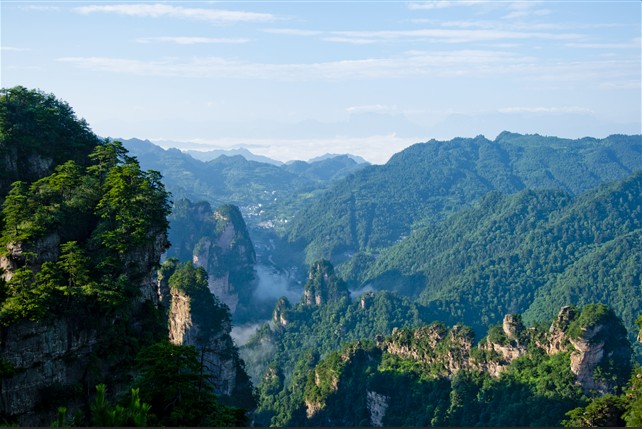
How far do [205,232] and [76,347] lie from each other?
3769 inches

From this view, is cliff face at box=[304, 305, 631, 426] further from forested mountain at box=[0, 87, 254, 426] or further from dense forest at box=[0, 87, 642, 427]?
forested mountain at box=[0, 87, 254, 426]

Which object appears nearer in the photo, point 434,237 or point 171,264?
point 171,264

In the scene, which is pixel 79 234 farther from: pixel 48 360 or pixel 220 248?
pixel 220 248

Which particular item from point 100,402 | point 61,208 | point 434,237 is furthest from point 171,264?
point 434,237

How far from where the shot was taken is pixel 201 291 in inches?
2167

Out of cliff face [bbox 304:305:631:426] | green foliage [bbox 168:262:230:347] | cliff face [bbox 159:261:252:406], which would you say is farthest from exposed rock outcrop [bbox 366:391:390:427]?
green foliage [bbox 168:262:230:347]

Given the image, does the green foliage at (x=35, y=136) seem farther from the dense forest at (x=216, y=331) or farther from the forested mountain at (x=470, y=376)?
the forested mountain at (x=470, y=376)

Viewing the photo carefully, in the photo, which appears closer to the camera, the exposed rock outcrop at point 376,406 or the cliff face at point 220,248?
the exposed rock outcrop at point 376,406

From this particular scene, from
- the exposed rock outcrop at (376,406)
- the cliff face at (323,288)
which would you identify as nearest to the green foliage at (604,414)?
the exposed rock outcrop at (376,406)

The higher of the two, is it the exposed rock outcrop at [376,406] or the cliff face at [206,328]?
the cliff face at [206,328]

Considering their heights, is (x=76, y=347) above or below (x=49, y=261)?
below

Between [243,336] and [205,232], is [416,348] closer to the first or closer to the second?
[243,336]

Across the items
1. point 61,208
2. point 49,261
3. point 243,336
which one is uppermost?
point 61,208

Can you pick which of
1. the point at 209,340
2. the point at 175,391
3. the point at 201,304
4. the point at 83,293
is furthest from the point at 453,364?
the point at 83,293
